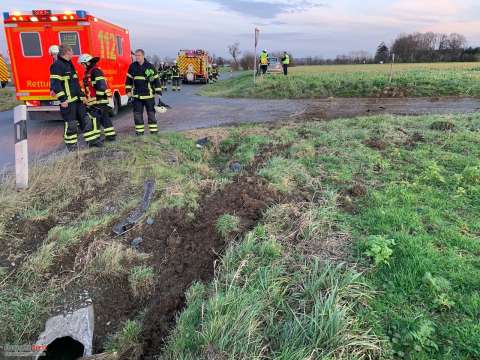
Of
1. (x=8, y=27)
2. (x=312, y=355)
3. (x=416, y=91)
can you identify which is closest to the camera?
(x=312, y=355)

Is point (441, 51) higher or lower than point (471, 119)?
higher

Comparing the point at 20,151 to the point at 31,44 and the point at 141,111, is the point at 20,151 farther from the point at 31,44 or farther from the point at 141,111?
the point at 31,44

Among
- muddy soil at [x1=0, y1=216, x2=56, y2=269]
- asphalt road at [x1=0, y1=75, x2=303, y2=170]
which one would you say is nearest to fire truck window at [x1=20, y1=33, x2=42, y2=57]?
asphalt road at [x1=0, y1=75, x2=303, y2=170]

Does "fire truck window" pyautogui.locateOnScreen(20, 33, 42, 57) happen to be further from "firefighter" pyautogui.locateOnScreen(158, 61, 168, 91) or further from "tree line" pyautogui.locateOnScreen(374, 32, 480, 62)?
"tree line" pyautogui.locateOnScreen(374, 32, 480, 62)

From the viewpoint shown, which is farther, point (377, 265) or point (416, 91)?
point (416, 91)

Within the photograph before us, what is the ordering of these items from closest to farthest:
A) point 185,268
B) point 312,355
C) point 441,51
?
point 312,355 < point 185,268 < point 441,51

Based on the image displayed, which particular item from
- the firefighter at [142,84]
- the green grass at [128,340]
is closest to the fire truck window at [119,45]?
the firefighter at [142,84]

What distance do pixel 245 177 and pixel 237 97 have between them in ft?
44.3

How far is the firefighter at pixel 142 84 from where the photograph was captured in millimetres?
7395

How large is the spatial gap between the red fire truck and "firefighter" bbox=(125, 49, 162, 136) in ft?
8.48

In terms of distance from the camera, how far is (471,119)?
9.16 m

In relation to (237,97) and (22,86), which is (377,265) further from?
(237,97)

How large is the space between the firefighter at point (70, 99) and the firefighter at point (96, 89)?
0.77 ft

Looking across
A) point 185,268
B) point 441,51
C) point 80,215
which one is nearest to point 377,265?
point 185,268
